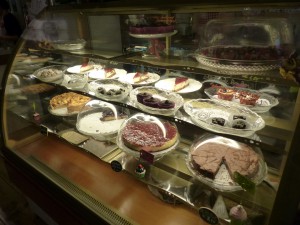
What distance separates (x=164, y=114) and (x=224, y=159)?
49cm

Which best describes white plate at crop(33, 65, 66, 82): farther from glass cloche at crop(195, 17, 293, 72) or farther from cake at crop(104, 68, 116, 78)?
glass cloche at crop(195, 17, 293, 72)

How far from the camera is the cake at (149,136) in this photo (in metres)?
1.76

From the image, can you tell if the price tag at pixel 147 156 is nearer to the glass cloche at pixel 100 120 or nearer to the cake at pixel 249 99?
the glass cloche at pixel 100 120

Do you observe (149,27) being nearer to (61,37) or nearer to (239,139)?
(239,139)

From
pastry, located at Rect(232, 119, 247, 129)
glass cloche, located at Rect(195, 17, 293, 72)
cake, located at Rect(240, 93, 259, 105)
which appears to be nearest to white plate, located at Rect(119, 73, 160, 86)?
glass cloche, located at Rect(195, 17, 293, 72)

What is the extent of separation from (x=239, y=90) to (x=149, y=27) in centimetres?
80

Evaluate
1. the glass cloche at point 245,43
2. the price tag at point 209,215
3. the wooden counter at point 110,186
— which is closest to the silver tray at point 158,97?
the glass cloche at point 245,43

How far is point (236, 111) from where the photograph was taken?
153cm

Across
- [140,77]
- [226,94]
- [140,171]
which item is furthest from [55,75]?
[226,94]

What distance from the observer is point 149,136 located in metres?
1.87

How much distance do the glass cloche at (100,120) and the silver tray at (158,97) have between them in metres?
0.41

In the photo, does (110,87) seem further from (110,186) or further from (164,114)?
(110,186)

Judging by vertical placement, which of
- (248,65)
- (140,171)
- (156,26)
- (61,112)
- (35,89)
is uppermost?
(156,26)

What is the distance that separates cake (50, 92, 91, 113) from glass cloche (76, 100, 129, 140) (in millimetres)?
63
